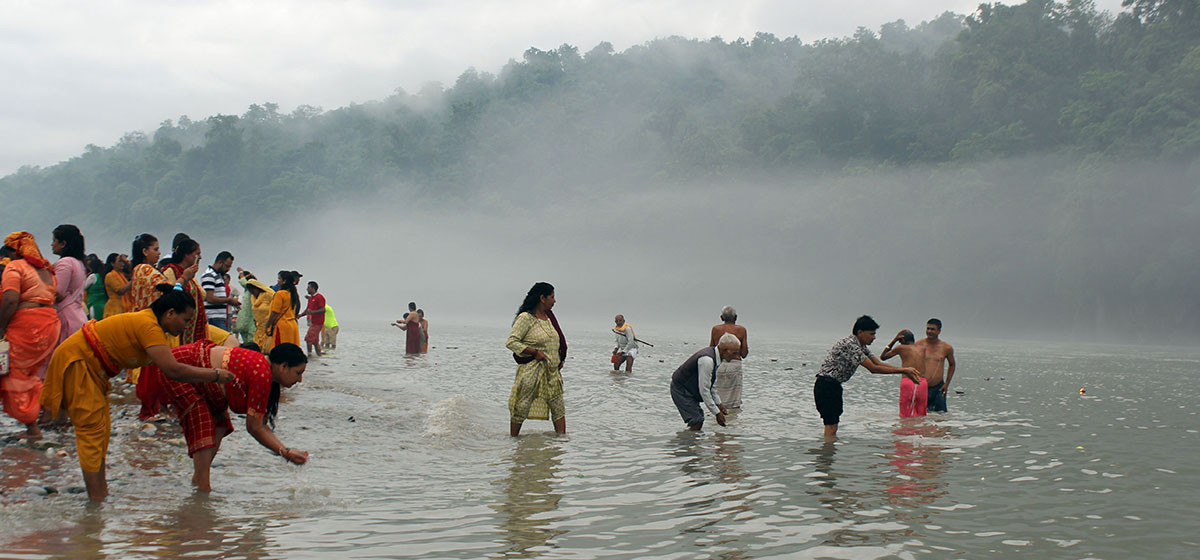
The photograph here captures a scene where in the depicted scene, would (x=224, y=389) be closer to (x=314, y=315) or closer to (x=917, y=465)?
(x=917, y=465)

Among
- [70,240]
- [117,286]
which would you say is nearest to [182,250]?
[70,240]

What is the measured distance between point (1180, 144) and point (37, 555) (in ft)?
172

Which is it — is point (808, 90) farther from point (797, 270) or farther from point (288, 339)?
point (288, 339)

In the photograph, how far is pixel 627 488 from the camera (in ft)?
23.5

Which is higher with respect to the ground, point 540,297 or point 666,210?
point 666,210

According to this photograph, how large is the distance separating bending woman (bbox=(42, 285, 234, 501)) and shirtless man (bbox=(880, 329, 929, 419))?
825 cm

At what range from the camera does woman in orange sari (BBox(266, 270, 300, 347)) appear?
40.9ft

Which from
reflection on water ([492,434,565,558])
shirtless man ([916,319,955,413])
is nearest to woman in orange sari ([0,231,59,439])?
reflection on water ([492,434,565,558])

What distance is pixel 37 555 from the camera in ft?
15.8

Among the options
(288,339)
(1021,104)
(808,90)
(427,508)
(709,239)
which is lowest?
(427,508)

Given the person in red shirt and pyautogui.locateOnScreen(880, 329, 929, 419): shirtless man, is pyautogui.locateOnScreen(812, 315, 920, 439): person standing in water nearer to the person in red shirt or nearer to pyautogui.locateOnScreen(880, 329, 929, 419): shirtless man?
pyautogui.locateOnScreen(880, 329, 929, 419): shirtless man

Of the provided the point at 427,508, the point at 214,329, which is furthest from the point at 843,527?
the point at 214,329

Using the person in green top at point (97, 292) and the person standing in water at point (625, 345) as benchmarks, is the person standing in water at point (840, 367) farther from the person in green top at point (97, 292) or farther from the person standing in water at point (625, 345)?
the person standing in water at point (625, 345)

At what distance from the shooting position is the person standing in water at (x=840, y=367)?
9477 mm
